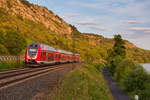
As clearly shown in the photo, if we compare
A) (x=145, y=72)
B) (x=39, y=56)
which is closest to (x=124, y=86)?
(x=145, y=72)

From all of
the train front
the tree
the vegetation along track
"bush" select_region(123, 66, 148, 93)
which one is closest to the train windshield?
the train front

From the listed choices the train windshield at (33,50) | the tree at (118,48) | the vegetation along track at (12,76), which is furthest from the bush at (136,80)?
the tree at (118,48)

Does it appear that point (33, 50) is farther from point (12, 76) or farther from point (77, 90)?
point (77, 90)

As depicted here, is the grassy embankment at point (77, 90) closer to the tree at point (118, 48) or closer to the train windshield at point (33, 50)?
the train windshield at point (33, 50)

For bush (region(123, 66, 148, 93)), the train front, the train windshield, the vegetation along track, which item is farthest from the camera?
bush (region(123, 66, 148, 93))

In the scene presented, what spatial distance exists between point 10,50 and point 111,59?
3898 cm

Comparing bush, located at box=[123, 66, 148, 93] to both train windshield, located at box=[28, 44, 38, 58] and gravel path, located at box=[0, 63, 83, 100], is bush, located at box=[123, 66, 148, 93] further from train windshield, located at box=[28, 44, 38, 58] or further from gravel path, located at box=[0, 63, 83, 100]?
gravel path, located at box=[0, 63, 83, 100]

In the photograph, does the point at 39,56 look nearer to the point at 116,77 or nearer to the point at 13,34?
the point at 116,77

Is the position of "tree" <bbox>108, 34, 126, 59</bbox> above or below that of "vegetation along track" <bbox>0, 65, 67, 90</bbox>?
above

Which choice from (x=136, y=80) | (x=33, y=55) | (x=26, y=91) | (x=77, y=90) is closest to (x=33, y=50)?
(x=33, y=55)

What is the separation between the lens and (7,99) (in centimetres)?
912

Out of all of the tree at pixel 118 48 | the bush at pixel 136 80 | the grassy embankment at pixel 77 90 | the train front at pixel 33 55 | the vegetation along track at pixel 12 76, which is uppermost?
the tree at pixel 118 48

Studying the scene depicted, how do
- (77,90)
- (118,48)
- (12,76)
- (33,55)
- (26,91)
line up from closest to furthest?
(26,91) → (77,90) → (12,76) → (33,55) → (118,48)

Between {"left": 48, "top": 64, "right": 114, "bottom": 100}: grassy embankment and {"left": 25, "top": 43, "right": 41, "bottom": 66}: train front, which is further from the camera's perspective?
{"left": 25, "top": 43, "right": 41, "bottom": 66}: train front
